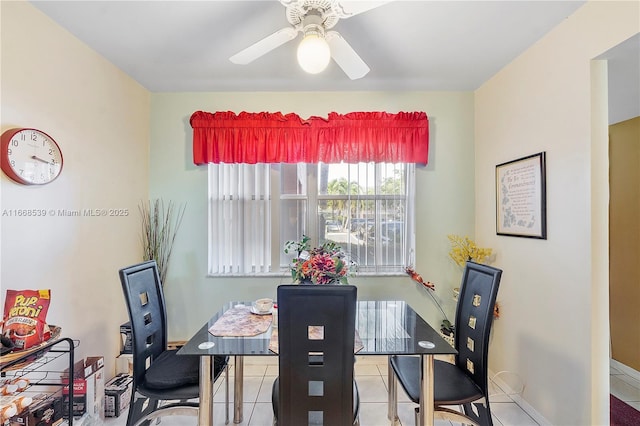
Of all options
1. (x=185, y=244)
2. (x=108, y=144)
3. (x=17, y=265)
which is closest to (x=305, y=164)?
(x=185, y=244)

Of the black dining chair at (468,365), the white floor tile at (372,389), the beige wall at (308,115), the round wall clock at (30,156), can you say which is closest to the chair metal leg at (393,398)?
the black dining chair at (468,365)

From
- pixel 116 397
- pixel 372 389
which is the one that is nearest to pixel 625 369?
pixel 372 389

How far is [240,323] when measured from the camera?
1745 millimetres

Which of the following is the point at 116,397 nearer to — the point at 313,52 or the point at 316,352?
the point at 316,352

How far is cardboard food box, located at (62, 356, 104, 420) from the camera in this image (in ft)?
5.99

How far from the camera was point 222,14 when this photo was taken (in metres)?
1.67

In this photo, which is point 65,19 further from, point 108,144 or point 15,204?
point 15,204

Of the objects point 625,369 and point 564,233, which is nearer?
point 564,233

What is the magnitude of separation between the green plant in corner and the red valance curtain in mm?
533

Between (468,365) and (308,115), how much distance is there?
2290mm

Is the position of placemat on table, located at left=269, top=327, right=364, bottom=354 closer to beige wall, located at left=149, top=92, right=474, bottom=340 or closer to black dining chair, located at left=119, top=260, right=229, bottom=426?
black dining chair, located at left=119, top=260, right=229, bottom=426

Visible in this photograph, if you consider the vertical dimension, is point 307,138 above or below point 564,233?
above

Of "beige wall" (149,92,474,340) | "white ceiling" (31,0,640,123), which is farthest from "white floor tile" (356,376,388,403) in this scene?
"white ceiling" (31,0,640,123)

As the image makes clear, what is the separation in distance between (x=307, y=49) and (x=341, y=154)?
1.38 m
